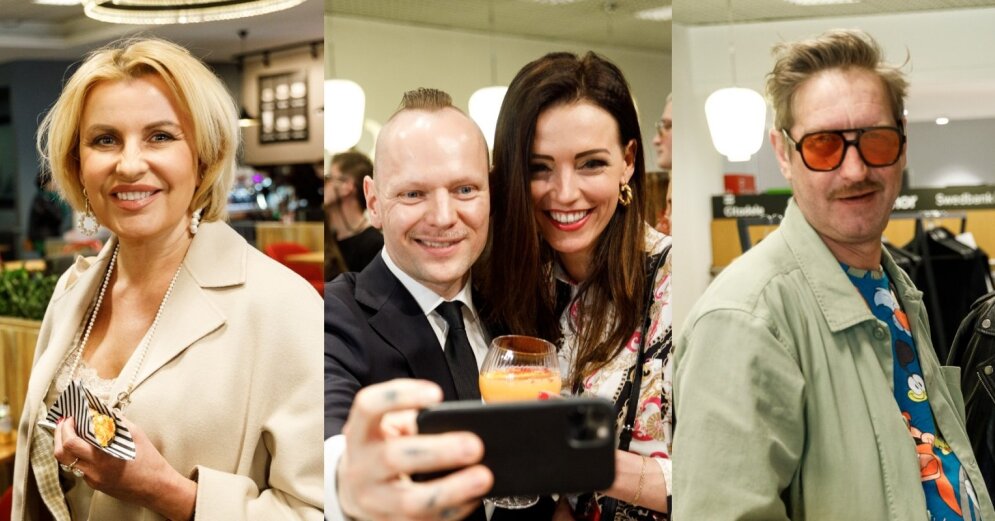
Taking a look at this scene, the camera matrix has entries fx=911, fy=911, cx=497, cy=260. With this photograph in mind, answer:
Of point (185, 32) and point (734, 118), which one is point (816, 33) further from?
point (185, 32)

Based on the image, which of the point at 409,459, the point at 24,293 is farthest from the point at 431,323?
the point at 24,293

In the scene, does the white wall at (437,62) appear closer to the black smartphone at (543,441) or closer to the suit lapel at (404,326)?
the suit lapel at (404,326)

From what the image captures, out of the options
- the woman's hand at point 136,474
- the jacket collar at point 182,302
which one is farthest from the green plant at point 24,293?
the woman's hand at point 136,474

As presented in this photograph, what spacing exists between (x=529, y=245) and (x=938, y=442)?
0.95 m

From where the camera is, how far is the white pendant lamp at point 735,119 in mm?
1938

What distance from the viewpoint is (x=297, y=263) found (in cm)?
178

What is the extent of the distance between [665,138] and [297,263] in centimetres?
75

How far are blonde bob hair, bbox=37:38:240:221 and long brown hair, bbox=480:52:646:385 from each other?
595 mm

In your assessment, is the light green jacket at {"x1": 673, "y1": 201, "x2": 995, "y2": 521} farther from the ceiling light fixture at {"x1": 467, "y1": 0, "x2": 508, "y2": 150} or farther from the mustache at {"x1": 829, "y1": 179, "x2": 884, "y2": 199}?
the ceiling light fixture at {"x1": 467, "y1": 0, "x2": 508, "y2": 150}

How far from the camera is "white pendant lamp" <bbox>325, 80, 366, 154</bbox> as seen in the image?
1.60 m

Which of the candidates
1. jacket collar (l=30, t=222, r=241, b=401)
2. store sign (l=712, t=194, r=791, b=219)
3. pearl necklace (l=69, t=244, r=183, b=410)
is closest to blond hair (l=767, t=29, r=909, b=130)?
store sign (l=712, t=194, r=791, b=219)

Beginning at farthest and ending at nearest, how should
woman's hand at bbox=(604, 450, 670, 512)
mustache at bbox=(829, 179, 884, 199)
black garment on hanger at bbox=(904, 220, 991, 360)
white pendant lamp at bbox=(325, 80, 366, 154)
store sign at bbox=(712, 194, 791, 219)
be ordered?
A: black garment on hanger at bbox=(904, 220, 991, 360) < store sign at bbox=(712, 194, 791, 219) < mustache at bbox=(829, 179, 884, 199) < woman's hand at bbox=(604, 450, 670, 512) < white pendant lamp at bbox=(325, 80, 366, 154)

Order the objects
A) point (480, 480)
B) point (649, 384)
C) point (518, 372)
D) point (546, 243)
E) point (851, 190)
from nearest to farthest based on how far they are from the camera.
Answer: point (480, 480) < point (518, 372) < point (546, 243) < point (649, 384) < point (851, 190)

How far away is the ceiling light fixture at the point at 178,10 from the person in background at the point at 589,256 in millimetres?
638
